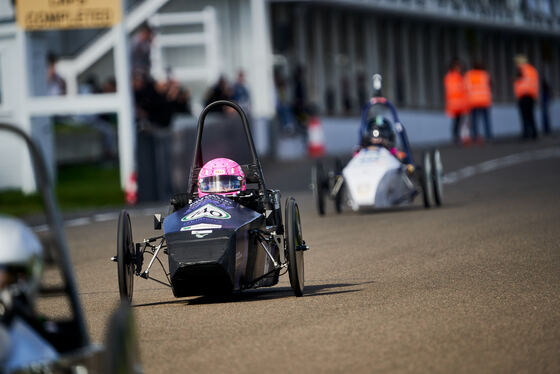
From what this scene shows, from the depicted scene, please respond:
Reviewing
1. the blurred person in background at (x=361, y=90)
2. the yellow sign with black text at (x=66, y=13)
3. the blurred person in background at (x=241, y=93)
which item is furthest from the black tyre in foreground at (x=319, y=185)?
the blurred person in background at (x=361, y=90)

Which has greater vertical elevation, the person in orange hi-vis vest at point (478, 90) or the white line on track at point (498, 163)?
the person in orange hi-vis vest at point (478, 90)

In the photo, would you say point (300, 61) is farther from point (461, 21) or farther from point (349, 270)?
point (349, 270)

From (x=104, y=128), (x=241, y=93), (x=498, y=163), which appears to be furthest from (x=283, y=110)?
(x=498, y=163)

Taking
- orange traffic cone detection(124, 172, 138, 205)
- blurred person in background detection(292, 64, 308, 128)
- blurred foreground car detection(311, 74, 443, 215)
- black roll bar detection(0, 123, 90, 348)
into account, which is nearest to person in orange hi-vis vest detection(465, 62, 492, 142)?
blurred person in background detection(292, 64, 308, 128)

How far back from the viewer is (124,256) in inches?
364

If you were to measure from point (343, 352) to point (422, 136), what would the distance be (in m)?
40.0

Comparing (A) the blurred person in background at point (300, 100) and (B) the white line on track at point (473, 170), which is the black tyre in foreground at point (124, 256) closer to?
(B) the white line on track at point (473, 170)

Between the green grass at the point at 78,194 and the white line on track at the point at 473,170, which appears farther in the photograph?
the green grass at the point at 78,194

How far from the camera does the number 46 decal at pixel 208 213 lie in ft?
30.3

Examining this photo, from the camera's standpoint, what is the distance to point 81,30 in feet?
126

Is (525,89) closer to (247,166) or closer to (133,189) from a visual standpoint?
(133,189)

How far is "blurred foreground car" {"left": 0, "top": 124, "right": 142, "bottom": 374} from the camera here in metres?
5.01

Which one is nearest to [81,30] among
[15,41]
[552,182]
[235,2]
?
[235,2]

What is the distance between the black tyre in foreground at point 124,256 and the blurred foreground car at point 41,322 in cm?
348
